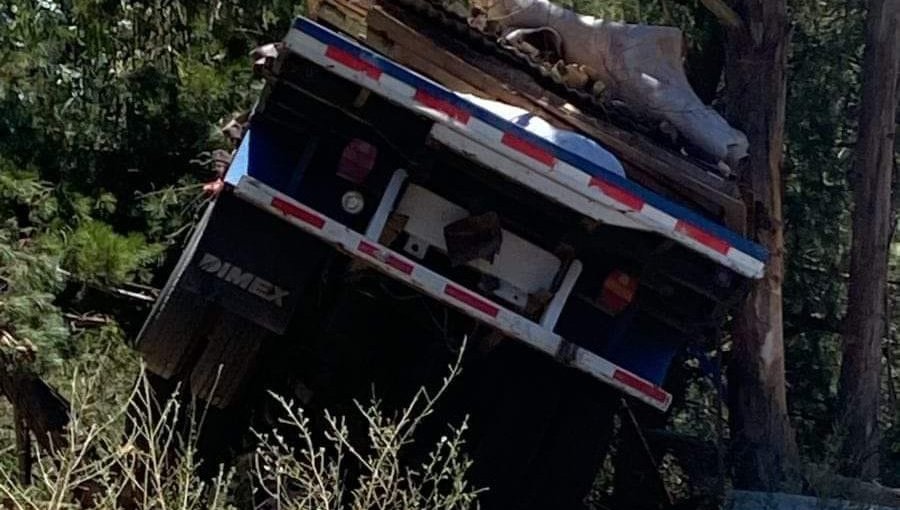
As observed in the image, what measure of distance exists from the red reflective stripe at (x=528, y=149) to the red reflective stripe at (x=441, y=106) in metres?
0.16

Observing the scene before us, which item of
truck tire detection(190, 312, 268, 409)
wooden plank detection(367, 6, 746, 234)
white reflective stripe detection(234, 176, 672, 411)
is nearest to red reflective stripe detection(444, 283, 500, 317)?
white reflective stripe detection(234, 176, 672, 411)

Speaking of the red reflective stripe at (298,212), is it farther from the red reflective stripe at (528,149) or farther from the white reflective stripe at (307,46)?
the red reflective stripe at (528,149)

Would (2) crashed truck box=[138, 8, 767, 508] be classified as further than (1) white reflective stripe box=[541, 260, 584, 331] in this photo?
No

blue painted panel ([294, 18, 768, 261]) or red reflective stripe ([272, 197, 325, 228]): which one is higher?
blue painted panel ([294, 18, 768, 261])

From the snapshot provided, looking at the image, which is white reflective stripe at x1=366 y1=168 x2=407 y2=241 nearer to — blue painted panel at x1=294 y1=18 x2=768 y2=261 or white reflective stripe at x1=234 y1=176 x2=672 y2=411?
white reflective stripe at x1=234 y1=176 x2=672 y2=411

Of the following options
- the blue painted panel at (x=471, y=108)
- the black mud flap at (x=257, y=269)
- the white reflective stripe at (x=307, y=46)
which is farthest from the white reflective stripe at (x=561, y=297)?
the white reflective stripe at (x=307, y=46)

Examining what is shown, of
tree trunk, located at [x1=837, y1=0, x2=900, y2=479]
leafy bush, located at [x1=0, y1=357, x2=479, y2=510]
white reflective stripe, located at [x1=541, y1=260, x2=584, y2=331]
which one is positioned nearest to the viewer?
leafy bush, located at [x1=0, y1=357, x2=479, y2=510]

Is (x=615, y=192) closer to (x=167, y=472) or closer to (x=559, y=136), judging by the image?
(x=559, y=136)

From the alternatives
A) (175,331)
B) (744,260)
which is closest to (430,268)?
(175,331)

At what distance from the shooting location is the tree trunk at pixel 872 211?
8.59 m

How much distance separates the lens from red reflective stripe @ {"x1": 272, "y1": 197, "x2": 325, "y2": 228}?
5137mm

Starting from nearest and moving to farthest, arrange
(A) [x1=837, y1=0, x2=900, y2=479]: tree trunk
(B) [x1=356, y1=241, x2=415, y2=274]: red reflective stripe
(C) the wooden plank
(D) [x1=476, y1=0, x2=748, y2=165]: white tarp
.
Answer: (B) [x1=356, y1=241, x2=415, y2=274]: red reflective stripe < (C) the wooden plank < (D) [x1=476, y1=0, x2=748, y2=165]: white tarp < (A) [x1=837, y1=0, x2=900, y2=479]: tree trunk

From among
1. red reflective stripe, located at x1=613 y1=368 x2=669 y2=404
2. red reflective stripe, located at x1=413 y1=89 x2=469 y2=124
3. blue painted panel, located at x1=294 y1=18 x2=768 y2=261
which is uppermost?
blue painted panel, located at x1=294 y1=18 x2=768 y2=261

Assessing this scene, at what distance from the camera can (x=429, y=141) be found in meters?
5.08
